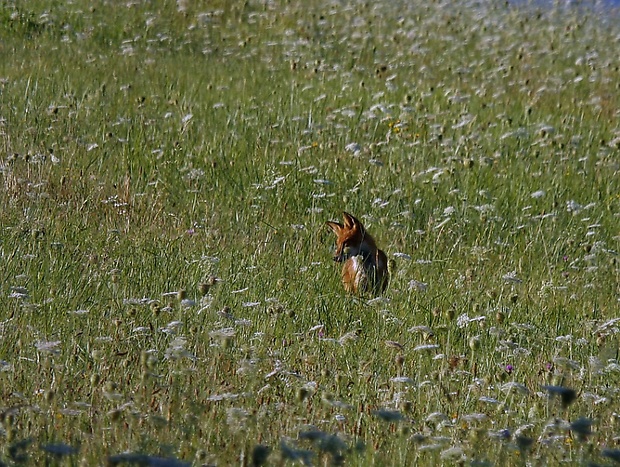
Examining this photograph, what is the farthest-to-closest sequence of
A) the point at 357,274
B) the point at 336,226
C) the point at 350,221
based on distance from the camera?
the point at 336,226 < the point at 350,221 < the point at 357,274

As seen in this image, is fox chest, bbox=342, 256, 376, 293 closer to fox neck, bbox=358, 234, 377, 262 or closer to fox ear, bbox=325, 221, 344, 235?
fox neck, bbox=358, 234, 377, 262

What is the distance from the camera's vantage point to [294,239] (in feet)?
22.4

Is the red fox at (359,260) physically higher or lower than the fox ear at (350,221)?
lower

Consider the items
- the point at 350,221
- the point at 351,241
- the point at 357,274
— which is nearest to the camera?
the point at 357,274

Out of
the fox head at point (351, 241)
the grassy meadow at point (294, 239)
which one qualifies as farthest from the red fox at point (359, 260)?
the grassy meadow at point (294, 239)

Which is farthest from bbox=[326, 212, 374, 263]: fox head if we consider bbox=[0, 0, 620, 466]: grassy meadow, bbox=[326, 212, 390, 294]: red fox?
bbox=[0, 0, 620, 466]: grassy meadow

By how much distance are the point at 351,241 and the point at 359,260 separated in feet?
0.79

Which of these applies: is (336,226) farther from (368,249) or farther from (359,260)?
(359,260)

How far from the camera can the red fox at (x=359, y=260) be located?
6.13 metres

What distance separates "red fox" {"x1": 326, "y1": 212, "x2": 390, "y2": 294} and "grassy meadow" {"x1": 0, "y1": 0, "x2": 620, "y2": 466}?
0.11 m

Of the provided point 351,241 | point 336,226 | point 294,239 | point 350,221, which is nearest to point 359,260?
point 351,241

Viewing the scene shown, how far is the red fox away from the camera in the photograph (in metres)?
6.13

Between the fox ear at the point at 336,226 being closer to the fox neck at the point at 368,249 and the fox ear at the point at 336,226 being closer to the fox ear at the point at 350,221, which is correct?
the fox ear at the point at 350,221

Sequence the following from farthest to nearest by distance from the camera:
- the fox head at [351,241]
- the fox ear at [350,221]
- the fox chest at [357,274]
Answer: the fox ear at [350,221]
the fox head at [351,241]
the fox chest at [357,274]
